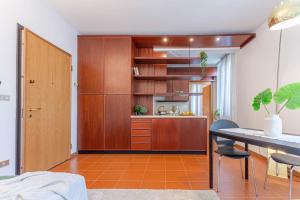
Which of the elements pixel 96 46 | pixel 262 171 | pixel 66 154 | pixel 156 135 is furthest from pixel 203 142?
pixel 96 46

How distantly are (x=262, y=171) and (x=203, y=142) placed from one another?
131 centimetres

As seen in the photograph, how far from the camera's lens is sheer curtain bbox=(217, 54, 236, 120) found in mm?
5240

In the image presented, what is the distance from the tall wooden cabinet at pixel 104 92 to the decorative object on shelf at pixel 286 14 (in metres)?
2.98

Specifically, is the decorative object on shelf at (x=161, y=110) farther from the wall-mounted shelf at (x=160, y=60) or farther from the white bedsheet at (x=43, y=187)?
the white bedsheet at (x=43, y=187)

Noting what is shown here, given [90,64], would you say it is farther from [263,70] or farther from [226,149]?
[263,70]

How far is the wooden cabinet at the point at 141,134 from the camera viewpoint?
4.25 metres

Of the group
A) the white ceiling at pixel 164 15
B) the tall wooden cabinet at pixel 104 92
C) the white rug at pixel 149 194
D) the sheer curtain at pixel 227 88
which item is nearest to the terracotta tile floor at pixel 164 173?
the white rug at pixel 149 194

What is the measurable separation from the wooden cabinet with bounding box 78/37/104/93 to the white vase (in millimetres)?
3273

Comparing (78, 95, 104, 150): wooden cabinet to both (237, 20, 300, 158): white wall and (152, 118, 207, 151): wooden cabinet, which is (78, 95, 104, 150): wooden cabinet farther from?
(237, 20, 300, 158): white wall

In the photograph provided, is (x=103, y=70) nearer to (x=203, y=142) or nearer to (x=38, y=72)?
(x=38, y=72)

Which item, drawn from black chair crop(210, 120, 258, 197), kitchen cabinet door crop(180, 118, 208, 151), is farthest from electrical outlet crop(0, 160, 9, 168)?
kitchen cabinet door crop(180, 118, 208, 151)

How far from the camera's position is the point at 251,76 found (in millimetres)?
4258

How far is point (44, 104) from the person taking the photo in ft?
9.92

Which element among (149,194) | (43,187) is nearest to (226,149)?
(149,194)
